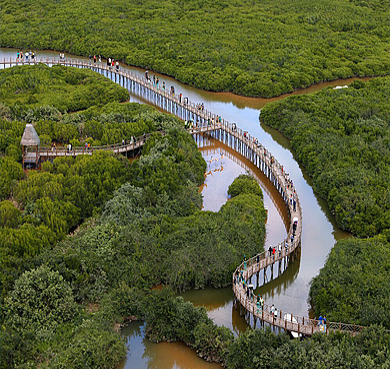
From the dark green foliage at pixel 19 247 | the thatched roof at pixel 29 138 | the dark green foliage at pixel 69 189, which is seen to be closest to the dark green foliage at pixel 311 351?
the dark green foliage at pixel 19 247

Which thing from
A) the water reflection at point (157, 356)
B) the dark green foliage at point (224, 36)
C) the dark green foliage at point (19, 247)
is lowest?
the water reflection at point (157, 356)

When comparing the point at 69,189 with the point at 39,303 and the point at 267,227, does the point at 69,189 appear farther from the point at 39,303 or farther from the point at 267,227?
the point at 267,227

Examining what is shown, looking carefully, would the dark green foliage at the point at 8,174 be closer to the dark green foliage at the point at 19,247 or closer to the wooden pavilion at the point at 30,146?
the wooden pavilion at the point at 30,146

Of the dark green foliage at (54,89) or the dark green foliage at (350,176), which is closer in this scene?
the dark green foliage at (350,176)

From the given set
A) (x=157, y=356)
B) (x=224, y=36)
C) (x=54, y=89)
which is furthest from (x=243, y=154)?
(x=224, y=36)

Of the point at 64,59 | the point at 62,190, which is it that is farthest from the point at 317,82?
the point at 62,190

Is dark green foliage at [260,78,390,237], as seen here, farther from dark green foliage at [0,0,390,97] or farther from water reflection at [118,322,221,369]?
water reflection at [118,322,221,369]

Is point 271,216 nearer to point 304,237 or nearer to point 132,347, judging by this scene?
point 304,237
